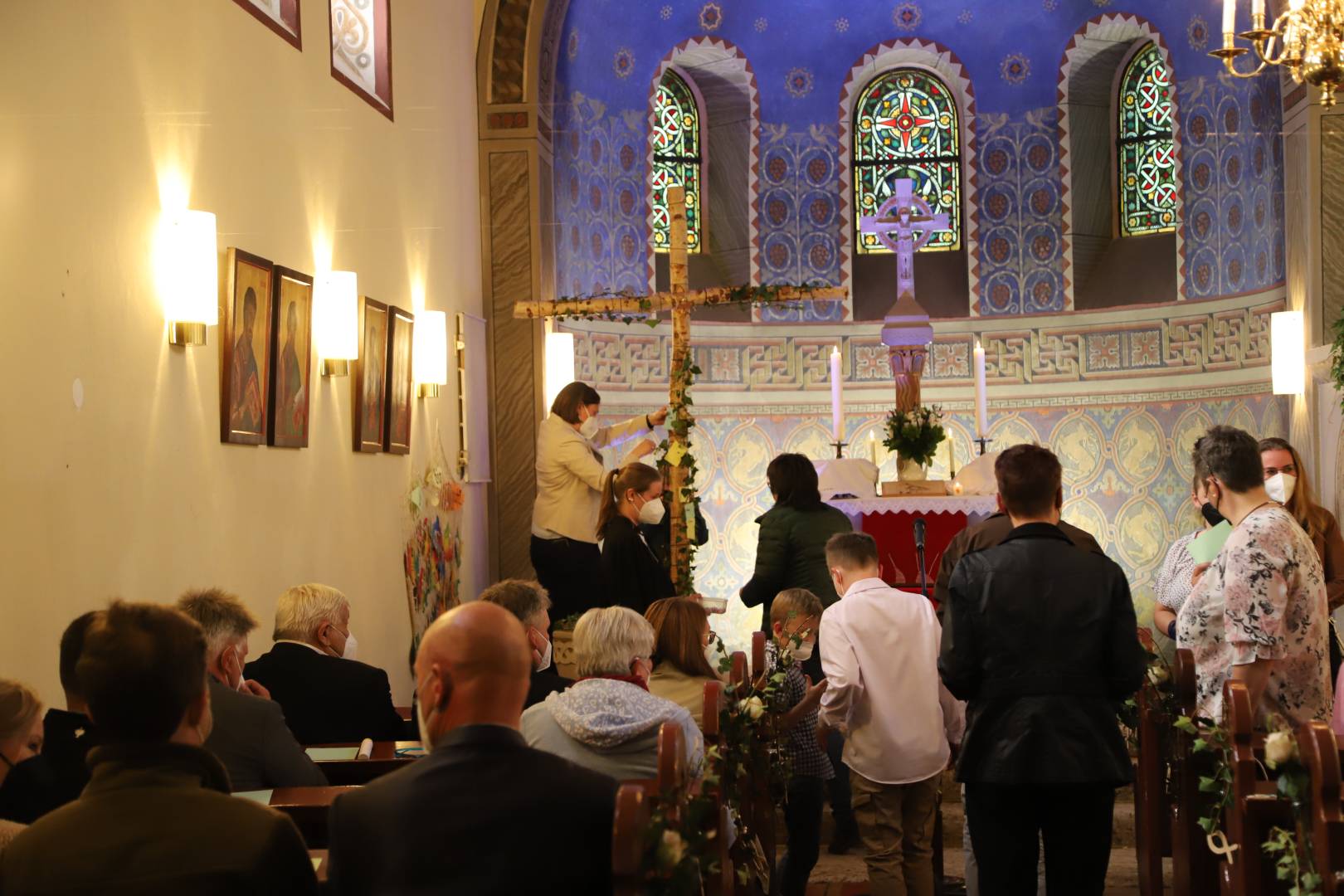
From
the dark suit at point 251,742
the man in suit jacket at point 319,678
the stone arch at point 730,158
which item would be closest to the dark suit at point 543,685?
the man in suit jacket at point 319,678

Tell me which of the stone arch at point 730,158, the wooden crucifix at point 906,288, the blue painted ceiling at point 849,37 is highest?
the blue painted ceiling at point 849,37

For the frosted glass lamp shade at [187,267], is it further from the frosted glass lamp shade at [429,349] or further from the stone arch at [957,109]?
the stone arch at [957,109]

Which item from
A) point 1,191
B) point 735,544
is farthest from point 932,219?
point 1,191

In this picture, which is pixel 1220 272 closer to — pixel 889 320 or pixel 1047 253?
pixel 1047 253

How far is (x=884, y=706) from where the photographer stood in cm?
502

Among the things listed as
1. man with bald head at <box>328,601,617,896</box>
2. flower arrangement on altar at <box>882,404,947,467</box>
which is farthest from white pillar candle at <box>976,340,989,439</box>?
man with bald head at <box>328,601,617,896</box>

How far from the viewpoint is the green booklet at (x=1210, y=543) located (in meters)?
5.84

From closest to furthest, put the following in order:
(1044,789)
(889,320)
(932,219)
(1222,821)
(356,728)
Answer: (1044,789) → (1222,821) → (356,728) → (889,320) → (932,219)

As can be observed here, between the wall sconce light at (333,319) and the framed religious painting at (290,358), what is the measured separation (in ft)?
0.25

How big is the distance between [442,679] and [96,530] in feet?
8.86

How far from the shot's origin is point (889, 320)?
1198cm

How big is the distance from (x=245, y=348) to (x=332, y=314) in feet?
3.27

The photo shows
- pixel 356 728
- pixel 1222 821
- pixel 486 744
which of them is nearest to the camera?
pixel 486 744

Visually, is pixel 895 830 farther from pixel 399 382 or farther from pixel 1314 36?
pixel 399 382
